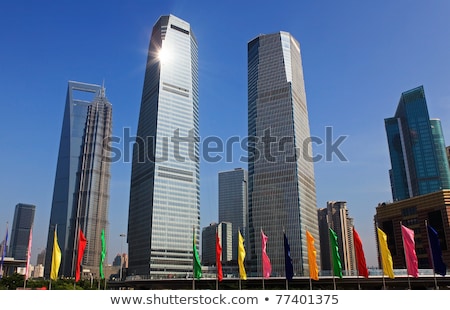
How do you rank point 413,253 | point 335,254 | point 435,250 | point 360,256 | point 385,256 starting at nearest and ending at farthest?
point 435,250
point 413,253
point 385,256
point 360,256
point 335,254

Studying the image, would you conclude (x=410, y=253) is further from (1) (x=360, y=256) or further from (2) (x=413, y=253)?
(1) (x=360, y=256)

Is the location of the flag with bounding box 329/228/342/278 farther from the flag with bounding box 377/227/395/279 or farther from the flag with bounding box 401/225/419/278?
the flag with bounding box 401/225/419/278

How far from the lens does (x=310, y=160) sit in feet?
648

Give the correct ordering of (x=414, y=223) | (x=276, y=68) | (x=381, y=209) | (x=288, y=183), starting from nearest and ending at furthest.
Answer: (x=414, y=223)
(x=381, y=209)
(x=288, y=183)
(x=276, y=68)

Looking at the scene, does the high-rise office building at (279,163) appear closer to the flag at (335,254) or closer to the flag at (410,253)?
the flag at (335,254)

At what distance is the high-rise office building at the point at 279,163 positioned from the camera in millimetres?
174625

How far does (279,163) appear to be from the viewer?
184 meters

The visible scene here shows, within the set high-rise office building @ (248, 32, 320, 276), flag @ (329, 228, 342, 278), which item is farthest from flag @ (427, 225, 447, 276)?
high-rise office building @ (248, 32, 320, 276)

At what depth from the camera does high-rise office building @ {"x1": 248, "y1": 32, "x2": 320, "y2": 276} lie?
573ft

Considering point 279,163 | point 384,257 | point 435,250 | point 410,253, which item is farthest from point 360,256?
point 279,163

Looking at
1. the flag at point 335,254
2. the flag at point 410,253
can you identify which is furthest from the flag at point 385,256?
the flag at point 335,254
